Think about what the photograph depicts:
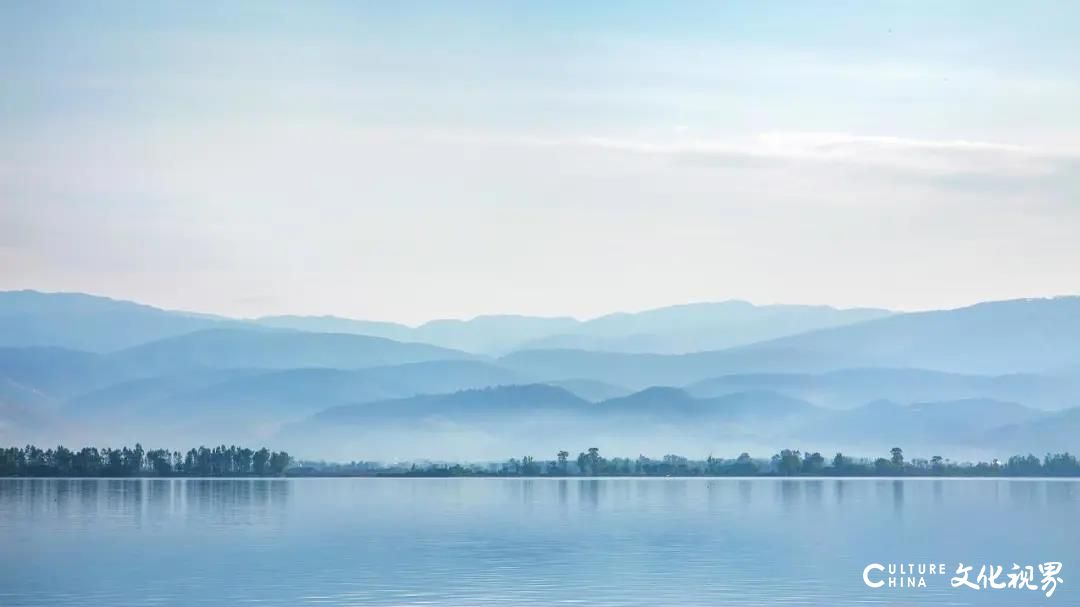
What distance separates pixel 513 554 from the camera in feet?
246

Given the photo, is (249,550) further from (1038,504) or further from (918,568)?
(1038,504)

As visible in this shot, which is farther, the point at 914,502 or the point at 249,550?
the point at 914,502

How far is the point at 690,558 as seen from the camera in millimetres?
72312

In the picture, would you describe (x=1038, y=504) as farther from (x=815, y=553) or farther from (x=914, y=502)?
(x=815, y=553)

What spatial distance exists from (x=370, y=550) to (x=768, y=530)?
27917 millimetres

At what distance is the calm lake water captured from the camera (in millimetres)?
58094

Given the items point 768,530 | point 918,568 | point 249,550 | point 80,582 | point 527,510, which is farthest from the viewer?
point 527,510

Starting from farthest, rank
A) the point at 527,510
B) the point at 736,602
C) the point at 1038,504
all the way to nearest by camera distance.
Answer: the point at 1038,504
the point at 527,510
the point at 736,602

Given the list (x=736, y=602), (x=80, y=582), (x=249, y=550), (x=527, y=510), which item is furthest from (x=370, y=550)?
(x=527, y=510)

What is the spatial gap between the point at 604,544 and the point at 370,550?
41.3 ft

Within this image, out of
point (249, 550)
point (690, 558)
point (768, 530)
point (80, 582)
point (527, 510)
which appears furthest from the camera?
point (527, 510)

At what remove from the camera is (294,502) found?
485 ft

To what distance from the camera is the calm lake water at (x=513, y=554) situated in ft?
191

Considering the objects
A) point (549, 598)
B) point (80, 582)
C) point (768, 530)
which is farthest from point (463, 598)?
point (768, 530)
